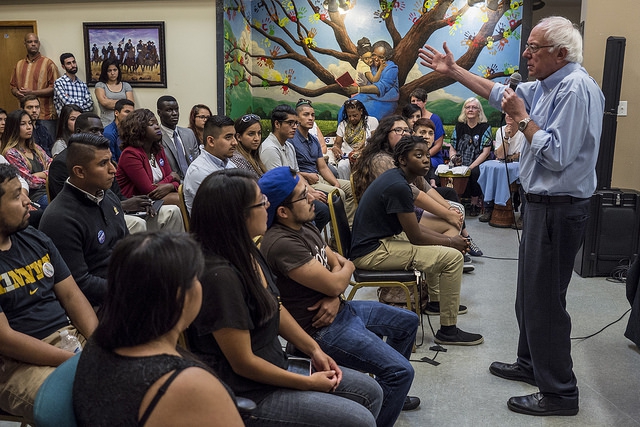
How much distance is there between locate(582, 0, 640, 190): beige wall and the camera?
4.80 m

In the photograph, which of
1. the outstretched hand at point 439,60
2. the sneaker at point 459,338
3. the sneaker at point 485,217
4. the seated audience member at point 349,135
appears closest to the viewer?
the outstretched hand at point 439,60

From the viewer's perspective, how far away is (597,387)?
285 cm

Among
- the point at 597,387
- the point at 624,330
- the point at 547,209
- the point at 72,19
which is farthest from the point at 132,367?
the point at 72,19

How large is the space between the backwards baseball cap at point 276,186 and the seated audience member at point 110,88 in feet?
18.6

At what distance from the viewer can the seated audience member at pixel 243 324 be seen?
1598 millimetres

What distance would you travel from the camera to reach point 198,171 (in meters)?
3.88

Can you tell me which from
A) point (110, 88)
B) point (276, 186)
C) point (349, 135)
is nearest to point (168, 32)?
point (110, 88)

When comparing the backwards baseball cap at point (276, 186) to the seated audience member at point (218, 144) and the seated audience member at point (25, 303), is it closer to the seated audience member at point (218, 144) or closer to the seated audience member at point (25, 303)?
the seated audience member at point (25, 303)

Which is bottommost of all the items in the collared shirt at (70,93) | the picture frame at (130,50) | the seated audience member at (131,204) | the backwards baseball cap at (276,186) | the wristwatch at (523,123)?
the seated audience member at (131,204)

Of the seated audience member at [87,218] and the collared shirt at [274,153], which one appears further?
the collared shirt at [274,153]

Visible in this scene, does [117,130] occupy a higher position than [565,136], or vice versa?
[565,136]

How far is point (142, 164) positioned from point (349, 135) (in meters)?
3.01

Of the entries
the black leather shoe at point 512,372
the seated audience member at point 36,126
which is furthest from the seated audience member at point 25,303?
the seated audience member at point 36,126

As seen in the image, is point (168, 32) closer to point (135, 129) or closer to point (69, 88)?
point (69, 88)
